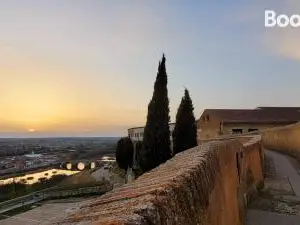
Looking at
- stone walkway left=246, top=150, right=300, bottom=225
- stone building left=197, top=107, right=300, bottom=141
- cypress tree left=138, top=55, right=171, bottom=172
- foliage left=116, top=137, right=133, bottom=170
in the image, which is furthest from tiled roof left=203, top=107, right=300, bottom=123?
stone walkway left=246, top=150, right=300, bottom=225

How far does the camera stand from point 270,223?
7.49 metres

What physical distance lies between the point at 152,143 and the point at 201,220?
18.8m

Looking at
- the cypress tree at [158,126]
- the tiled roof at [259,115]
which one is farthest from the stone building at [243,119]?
the cypress tree at [158,126]

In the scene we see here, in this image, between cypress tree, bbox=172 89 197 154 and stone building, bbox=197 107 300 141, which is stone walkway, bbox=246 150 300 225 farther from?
stone building, bbox=197 107 300 141

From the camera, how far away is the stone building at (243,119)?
39.5 meters

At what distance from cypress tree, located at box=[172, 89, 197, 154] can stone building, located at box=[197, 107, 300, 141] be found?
46.5 ft

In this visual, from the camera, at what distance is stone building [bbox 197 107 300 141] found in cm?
3947

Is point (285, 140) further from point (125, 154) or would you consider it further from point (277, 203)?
point (125, 154)

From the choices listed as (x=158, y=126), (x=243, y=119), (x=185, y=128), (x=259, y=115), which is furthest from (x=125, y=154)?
(x=259, y=115)

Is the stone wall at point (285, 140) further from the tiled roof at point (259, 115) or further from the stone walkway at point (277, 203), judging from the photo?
the tiled roof at point (259, 115)

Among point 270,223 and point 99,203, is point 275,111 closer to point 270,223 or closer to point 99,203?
point 270,223

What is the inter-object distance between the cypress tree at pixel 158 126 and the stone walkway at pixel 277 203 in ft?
29.0

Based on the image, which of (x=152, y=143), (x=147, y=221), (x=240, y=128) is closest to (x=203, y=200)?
(x=147, y=221)

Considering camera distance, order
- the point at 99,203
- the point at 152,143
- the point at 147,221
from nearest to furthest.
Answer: the point at 147,221
the point at 99,203
the point at 152,143
